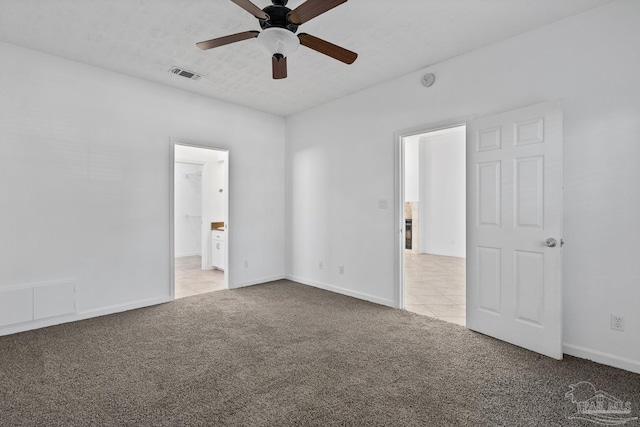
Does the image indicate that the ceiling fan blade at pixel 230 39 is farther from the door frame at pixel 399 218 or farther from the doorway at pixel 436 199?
the doorway at pixel 436 199

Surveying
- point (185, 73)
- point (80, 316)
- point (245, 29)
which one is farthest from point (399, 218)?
point (80, 316)

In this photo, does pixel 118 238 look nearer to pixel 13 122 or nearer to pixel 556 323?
pixel 13 122

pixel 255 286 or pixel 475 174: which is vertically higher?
pixel 475 174

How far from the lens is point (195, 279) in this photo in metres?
5.70

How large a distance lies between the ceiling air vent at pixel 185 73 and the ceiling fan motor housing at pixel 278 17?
1960 millimetres

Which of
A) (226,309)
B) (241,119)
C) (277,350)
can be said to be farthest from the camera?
(241,119)

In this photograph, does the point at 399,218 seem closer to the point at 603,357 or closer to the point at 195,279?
the point at 603,357

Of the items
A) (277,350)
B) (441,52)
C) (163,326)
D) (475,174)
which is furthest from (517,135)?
(163,326)

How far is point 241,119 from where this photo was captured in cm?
Answer: 507

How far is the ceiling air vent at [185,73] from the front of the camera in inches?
148

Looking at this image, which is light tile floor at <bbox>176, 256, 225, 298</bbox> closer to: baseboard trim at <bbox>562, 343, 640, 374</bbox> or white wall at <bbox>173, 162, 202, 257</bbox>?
white wall at <bbox>173, 162, 202, 257</bbox>

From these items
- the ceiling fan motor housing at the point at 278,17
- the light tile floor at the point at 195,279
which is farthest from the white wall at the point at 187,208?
the ceiling fan motor housing at the point at 278,17

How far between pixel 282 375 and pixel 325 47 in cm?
247

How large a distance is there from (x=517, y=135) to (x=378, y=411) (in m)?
2.53
